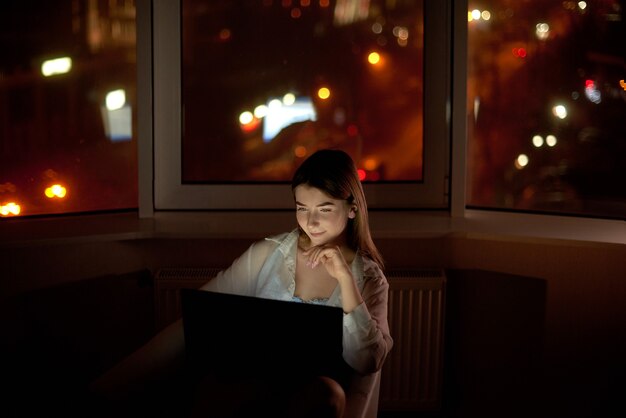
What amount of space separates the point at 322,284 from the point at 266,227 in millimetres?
546

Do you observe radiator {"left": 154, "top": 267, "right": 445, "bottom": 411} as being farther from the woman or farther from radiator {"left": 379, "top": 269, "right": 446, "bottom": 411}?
the woman

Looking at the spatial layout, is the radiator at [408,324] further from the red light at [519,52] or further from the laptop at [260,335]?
the red light at [519,52]

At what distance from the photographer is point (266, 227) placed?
2277 mm

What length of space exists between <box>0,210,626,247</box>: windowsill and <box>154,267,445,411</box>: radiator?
0.50 feet

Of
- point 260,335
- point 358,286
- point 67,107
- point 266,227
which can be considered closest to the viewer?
point 260,335

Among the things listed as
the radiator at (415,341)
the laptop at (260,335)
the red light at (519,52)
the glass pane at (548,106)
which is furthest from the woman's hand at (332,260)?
the red light at (519,52)

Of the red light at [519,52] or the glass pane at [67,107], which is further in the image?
the red light at [519,52]

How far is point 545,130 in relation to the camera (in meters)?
2.57

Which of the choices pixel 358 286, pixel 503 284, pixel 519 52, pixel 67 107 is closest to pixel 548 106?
pixel 519 52

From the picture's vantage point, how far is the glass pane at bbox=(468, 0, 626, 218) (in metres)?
2.47

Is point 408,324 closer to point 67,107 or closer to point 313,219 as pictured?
point 313,219

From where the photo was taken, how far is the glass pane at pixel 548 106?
2473 mm

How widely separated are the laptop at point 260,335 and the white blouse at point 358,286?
8cm

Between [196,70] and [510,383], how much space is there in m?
1.64
